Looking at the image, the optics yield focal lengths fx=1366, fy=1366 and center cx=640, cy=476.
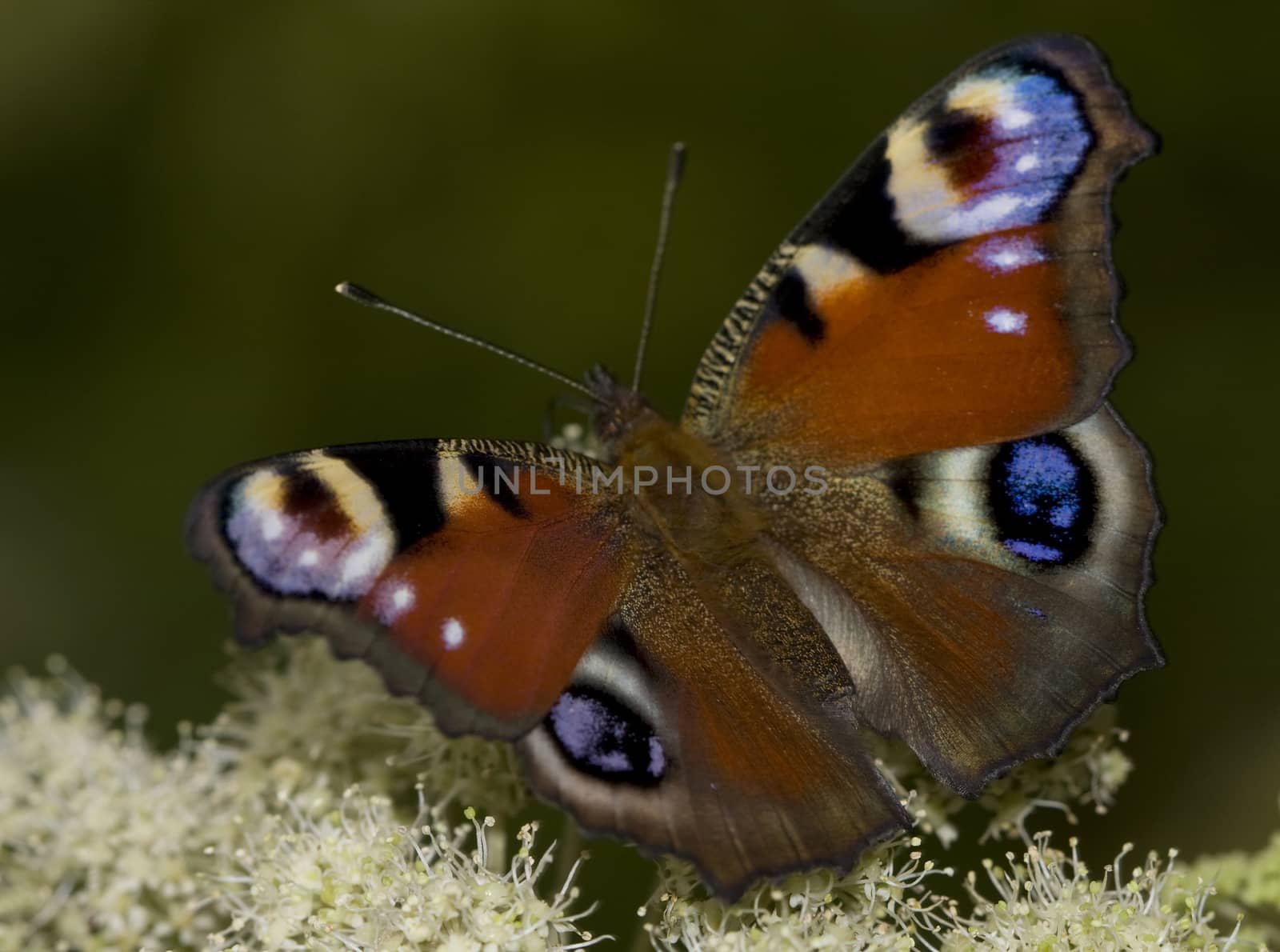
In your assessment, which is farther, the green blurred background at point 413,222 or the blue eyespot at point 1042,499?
the green blurred background at point 413,222

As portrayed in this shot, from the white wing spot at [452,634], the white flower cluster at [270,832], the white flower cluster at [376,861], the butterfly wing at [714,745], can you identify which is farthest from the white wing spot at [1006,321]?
the white flower cluster at [270,832]

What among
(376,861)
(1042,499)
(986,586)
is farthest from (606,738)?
(1042,499)

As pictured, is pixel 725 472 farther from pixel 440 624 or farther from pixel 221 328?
pixel 221 328

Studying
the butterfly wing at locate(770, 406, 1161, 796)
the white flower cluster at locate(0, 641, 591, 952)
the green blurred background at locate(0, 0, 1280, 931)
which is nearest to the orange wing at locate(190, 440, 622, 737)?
the white flower cluster at locate(0, 641, 591, 952)

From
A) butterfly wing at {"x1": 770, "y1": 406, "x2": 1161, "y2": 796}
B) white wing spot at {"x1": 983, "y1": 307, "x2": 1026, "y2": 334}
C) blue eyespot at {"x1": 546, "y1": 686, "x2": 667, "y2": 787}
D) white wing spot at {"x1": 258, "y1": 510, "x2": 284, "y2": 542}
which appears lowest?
blue eyespot at {"x1": 546, "y1": 686, "x2": 667, "y2": 787}

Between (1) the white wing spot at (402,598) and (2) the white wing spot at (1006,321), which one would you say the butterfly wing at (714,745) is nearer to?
(1) the white wing spot at (402,598)

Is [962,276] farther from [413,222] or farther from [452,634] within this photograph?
[413,222]

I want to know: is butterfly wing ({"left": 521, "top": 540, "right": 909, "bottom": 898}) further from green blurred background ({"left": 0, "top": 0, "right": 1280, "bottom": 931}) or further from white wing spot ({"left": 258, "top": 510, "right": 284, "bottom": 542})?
green blurred background ({"left": 0, "top": 0, "right": 1280, "bottom": 931})

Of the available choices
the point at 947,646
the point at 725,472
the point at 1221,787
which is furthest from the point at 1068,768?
the point at 1221,787

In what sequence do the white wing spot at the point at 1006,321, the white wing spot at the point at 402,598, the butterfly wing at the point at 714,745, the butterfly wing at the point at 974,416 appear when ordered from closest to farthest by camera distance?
the butterfly wing at the point at 714,745 → the white wing spot at the point at 402,598 → the butterfly wing at the point at 974,416 → the white wing spot at the point at 1006,321

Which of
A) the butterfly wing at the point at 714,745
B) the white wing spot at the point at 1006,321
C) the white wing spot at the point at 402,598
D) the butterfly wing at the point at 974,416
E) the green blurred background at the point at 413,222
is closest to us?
the butterfly wing at the point at 714,745
